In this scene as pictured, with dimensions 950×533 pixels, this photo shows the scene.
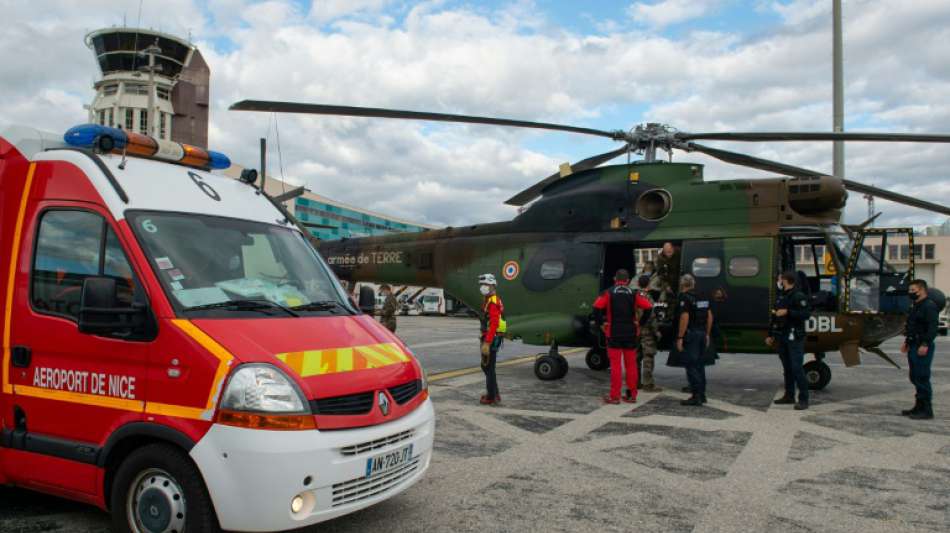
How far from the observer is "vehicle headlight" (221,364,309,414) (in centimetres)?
361

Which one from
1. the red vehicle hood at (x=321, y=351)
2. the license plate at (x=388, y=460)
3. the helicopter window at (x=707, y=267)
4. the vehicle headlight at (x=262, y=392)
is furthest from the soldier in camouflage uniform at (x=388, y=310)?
the vehicle headlight at (x=262, y=392)

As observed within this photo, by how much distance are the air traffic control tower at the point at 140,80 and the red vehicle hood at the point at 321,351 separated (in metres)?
66.5

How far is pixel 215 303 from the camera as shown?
4121mm

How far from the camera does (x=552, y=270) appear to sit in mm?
11750

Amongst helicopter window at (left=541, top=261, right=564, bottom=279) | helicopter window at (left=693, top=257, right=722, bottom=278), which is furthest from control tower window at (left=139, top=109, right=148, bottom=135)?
helicopter window at (left=693, top=257, right=722, bottom=278)

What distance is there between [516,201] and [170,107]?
66.1 meters

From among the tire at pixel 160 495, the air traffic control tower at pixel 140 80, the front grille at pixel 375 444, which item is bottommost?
the tire at pixel 160 495

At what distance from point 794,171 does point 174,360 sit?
Result: 9957mm

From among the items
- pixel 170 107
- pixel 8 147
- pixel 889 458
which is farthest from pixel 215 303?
pixel 170 107

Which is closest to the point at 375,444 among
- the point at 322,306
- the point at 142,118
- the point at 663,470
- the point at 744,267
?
the point at 322,306

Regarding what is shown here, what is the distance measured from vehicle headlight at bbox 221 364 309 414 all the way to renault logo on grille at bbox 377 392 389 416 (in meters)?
0.52

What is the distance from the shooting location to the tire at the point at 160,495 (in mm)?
3592

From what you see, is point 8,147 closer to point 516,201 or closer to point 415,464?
point 415,464

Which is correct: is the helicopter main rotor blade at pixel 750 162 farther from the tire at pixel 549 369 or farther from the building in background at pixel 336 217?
the building in background at pixel 336 217
